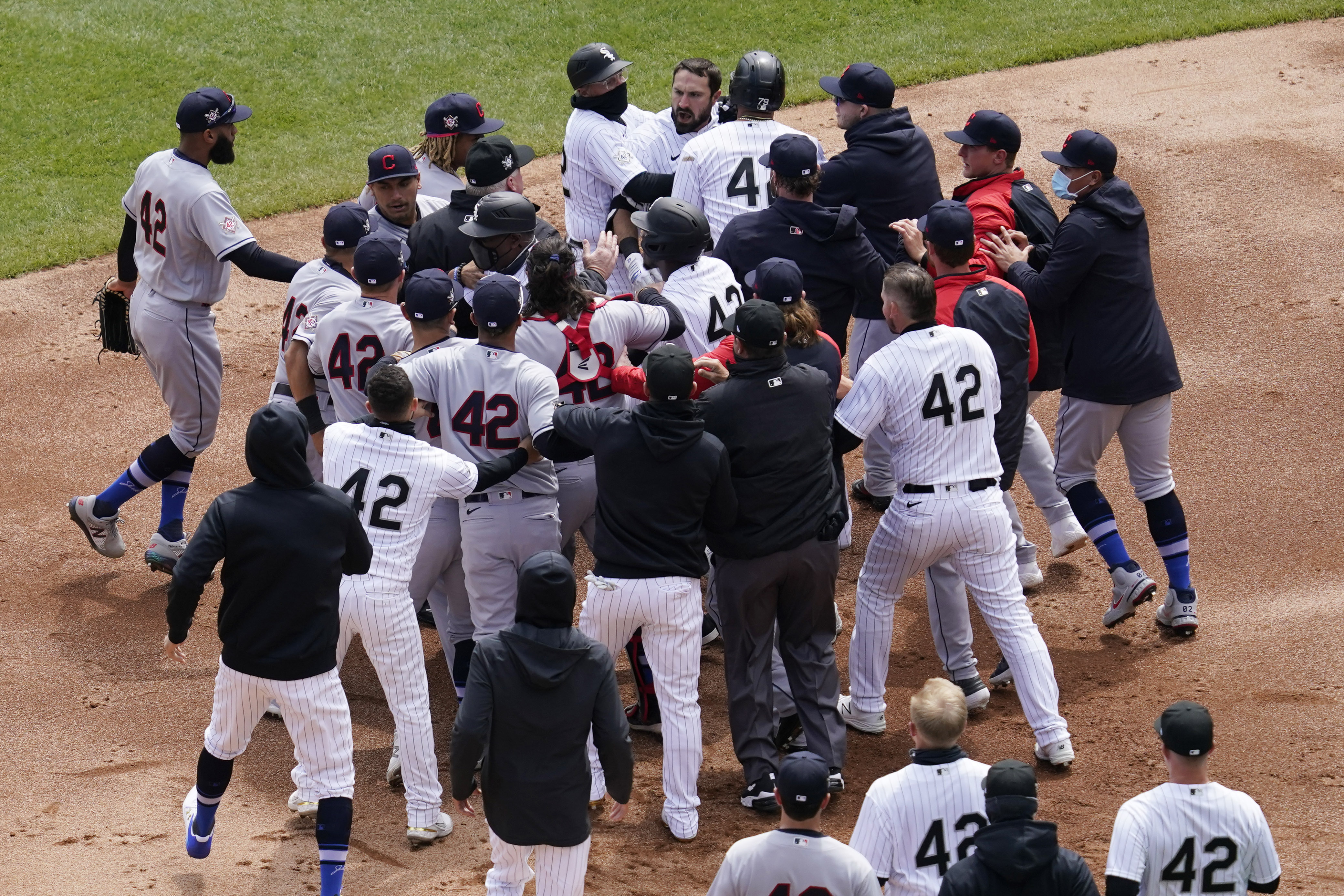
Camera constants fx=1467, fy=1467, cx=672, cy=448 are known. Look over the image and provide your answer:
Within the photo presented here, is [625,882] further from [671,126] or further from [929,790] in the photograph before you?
[671,126]

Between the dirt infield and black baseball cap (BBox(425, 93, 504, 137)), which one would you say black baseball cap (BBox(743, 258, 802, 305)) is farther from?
black baseball cap (BBox(425, 93, 504, 137))

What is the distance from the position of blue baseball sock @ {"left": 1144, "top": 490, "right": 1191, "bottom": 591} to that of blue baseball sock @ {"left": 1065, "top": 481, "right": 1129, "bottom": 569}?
167 millimetres

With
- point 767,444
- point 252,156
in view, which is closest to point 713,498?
point 767,444

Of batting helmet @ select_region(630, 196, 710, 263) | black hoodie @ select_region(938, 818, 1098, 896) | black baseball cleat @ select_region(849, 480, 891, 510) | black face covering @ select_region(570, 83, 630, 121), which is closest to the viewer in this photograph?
black hoodie @ select_region(938, 818, 1098, 896)

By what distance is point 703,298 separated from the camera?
6.12 m

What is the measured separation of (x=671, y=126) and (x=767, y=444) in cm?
310

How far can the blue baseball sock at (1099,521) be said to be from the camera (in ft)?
21.7

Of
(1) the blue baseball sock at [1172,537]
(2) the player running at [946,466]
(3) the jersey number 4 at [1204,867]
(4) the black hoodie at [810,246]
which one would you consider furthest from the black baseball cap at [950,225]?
(3) the jersey number 4 at [1204,867]

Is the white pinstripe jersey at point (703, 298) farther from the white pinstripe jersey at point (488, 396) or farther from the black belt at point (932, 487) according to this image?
the black belt at point (932, 487)

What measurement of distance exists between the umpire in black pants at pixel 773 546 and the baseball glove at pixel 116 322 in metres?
3.70

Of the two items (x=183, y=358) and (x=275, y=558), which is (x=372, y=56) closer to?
(x=183, y=358)

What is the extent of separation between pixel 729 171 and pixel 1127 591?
106 inches

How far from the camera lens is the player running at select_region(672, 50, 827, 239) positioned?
23.1 ft

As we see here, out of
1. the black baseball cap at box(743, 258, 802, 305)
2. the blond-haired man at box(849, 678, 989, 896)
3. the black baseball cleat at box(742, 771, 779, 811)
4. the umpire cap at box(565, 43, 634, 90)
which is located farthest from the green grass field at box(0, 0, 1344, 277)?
the blond-haired man at box(849, 678, 989, 896)
